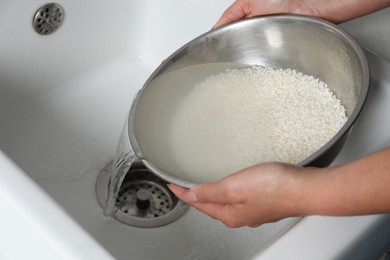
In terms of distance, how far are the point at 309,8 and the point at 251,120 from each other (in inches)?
5.3

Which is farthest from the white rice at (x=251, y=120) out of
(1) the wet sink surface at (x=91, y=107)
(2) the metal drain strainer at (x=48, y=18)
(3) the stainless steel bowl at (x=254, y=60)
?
(2) the metal drain strainer at (x=48, y=18)

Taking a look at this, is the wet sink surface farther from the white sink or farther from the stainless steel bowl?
the stainless steel bowl

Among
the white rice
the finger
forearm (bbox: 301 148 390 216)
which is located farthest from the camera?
the finger

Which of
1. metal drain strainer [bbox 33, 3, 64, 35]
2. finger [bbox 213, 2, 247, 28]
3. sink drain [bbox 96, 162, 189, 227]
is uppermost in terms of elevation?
metal drain strainer [bbox 33, 3, 64, 35]

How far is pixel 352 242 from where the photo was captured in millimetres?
526

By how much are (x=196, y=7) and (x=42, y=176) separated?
0.27 m

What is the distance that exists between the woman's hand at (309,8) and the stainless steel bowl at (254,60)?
31 mm

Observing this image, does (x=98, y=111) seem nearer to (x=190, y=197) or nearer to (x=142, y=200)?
(x=142, y=200)

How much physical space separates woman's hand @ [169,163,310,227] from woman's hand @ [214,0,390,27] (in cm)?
22

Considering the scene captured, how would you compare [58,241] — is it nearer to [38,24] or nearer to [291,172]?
[291,172]

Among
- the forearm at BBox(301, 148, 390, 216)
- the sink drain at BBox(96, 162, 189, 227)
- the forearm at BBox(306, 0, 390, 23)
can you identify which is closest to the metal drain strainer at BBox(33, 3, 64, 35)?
the sink drain at BBox(96, 162, 189, 227)

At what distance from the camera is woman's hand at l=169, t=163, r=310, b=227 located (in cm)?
52

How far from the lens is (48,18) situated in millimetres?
797

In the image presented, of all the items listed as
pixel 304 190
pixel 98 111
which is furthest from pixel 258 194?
pixel 98 111
